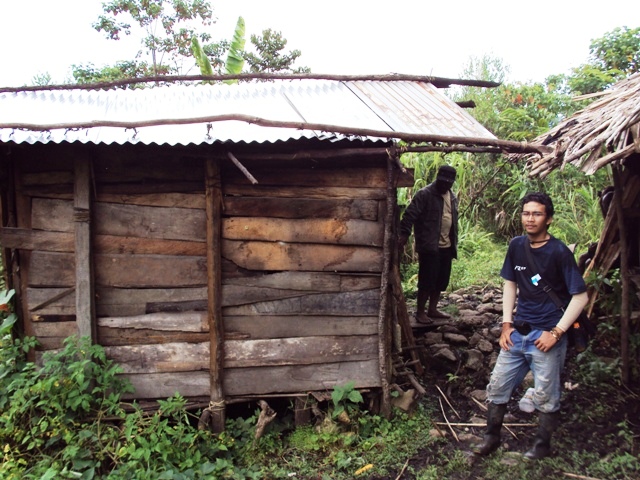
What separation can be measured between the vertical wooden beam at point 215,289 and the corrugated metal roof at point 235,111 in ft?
1.51

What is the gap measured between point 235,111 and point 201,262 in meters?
1.25

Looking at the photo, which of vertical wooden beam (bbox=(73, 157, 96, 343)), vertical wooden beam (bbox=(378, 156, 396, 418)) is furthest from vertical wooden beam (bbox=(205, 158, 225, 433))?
vertical wooden beam (bbox=(378, 156, 396, 418))

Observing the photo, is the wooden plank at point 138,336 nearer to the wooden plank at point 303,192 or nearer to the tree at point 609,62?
the wooden plank at point 303,192

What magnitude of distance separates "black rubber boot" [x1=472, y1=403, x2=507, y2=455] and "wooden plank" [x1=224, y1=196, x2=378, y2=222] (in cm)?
178

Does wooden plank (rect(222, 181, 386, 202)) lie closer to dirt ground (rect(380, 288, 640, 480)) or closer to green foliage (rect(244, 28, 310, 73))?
dirt ground (rect(380, 288, 640, 480))

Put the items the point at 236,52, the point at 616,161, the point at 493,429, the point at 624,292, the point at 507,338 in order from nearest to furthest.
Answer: the point at 507,338, the point at 493,429, the point at 616,161, the point at 624,292, the point at 236,52

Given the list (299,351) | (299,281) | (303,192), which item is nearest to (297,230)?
(303,192)

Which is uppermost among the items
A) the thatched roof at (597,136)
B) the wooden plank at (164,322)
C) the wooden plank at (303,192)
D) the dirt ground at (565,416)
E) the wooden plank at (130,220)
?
the thatched roof at (597,136)

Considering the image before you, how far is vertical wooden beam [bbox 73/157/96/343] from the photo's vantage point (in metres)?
3.68

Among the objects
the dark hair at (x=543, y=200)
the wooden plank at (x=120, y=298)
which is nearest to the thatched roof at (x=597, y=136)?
the dark hair at (x=543, y=200)

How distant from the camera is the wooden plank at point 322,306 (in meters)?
3.94

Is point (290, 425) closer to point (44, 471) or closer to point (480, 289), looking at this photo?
point (44, 471)

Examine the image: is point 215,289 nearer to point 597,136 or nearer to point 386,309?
point 386,309

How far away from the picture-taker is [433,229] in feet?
17.6
